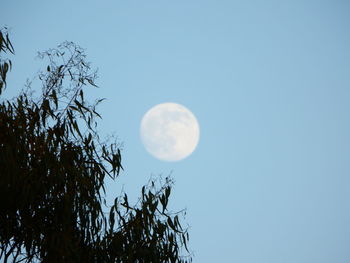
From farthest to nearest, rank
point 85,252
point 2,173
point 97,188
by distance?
point 97,188
point 85,252
point 2,173

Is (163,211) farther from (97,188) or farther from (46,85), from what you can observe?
(46,85)

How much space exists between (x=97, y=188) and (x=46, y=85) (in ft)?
5.36

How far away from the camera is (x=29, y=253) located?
19.3 ft

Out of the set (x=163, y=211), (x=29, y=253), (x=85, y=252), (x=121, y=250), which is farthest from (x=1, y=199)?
(x=163, y=211)

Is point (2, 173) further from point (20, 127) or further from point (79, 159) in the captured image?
point (79, 159)

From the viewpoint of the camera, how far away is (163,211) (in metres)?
6.83

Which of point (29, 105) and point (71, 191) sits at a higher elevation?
point (29, 105)

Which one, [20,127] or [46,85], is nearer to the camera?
[20,127]

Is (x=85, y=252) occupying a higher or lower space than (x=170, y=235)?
lower

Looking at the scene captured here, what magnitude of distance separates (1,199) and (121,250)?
63.0 inches

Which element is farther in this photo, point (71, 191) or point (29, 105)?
point (29, 105)

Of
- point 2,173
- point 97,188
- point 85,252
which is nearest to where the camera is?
point 2,173

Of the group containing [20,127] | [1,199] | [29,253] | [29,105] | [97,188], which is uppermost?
[29,105]

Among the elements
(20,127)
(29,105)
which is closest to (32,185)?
(20,127)
